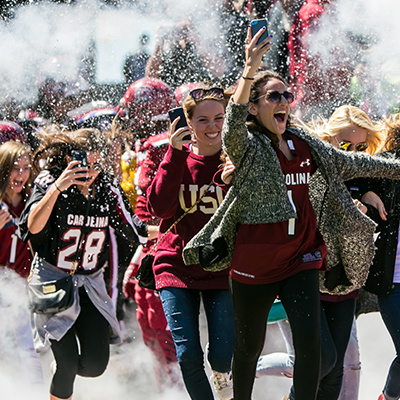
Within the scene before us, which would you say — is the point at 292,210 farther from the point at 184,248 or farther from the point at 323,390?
the point at 323,390

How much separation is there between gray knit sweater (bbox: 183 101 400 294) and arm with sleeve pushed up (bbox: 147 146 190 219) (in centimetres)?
28

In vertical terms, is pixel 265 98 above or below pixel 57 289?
above

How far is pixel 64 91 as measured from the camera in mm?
6520

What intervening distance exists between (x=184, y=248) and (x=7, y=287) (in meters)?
1.76

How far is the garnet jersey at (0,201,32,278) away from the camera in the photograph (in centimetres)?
479

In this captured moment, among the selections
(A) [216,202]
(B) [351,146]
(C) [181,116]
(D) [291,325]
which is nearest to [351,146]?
(B) [351,146]

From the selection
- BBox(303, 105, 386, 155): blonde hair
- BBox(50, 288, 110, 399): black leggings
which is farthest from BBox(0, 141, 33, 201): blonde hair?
BBox(303, 105, 386, 155): blonde hair

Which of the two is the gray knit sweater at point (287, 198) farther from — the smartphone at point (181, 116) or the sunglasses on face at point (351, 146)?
the sunglasses on face at point (351, 146)

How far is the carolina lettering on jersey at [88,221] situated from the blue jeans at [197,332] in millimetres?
719

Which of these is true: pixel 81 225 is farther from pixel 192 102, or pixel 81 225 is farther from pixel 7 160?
pixel 192 102

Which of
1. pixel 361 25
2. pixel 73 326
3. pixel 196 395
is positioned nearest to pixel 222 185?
pixel 196 395

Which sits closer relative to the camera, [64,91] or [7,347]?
[7,347]

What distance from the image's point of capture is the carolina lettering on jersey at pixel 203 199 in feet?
12.2

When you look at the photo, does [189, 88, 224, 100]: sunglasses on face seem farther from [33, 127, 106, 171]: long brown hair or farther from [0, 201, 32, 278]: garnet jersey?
[0, 201, 32, 278]: garnet jersey
